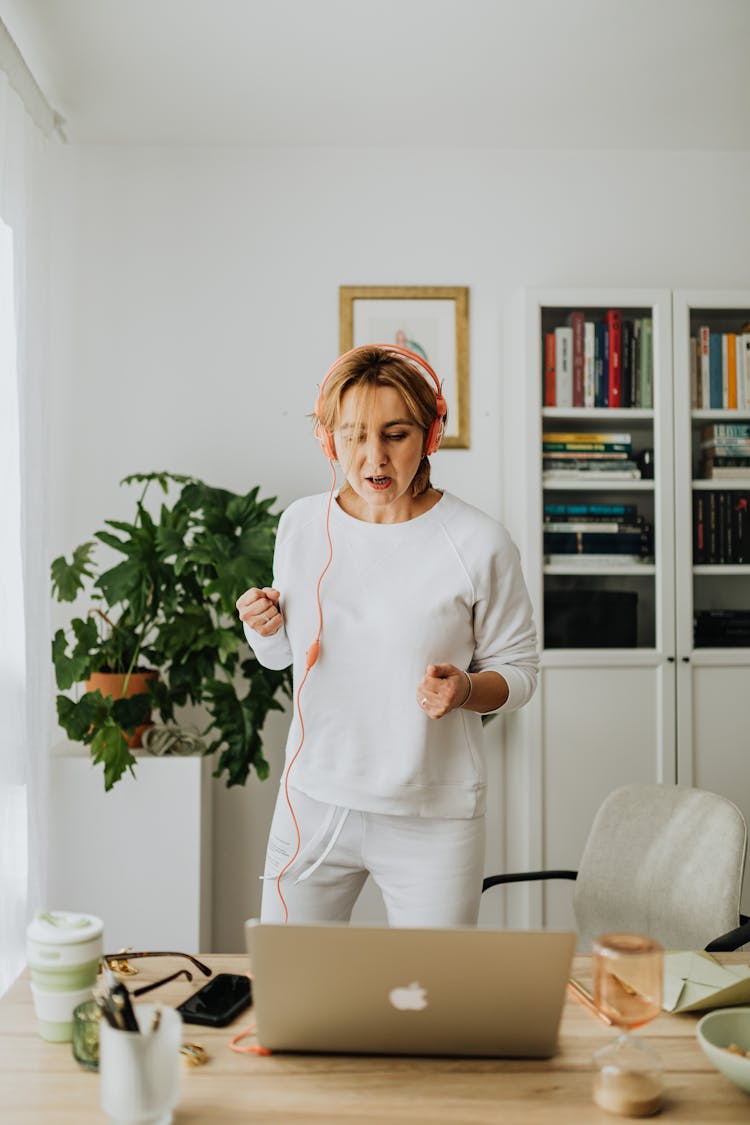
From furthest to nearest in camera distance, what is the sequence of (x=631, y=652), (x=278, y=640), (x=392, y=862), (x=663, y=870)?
(x=631, y=652)
(x=663, y=870)
(x=278, y=640)
(x=392, y=862)

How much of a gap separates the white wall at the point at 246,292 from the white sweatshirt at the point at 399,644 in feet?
5.10

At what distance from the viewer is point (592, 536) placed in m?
2.92

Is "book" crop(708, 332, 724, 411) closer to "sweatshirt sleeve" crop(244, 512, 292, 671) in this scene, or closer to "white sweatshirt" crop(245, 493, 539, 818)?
"white sweatshirt" crop(245, 493, 539, 818)

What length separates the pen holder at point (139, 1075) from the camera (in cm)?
92

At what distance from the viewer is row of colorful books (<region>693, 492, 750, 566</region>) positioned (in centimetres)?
292

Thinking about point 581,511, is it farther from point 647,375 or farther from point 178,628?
point 178,628

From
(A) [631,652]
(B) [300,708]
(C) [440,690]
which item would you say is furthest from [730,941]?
(A) [631,652]

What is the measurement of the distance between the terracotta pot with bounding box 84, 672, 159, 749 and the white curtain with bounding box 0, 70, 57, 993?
146 millimetres

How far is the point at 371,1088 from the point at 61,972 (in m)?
0.38

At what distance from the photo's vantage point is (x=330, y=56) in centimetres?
261

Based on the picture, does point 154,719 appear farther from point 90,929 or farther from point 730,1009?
point 730,1009

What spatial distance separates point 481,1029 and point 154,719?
7.41 feet

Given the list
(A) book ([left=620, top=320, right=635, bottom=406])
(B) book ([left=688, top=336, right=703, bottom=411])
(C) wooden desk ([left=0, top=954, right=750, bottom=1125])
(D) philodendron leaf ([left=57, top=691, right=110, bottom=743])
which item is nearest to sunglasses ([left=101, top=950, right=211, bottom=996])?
(C) wooden desk ([left=0, top=954, right=750, bottom=1125])

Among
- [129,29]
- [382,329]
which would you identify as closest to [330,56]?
[129,29]
